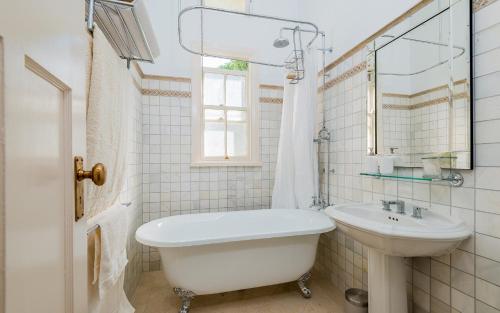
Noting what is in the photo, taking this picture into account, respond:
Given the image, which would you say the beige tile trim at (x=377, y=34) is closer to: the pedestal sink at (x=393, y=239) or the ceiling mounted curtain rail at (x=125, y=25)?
the pedestal sink at (x=393, y=239)

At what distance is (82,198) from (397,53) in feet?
6.30

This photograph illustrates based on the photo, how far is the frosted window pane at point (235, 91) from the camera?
2846mm

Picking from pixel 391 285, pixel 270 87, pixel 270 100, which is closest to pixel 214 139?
pixel 270 100

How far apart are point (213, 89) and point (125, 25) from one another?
1578mm

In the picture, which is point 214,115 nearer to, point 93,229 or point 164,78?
point 164,78

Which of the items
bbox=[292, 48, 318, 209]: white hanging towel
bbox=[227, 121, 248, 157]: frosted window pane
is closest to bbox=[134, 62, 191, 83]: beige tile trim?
bbox=[227, 121, 248, 157]: frosted window pane

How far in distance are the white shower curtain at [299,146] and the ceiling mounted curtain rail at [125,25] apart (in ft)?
4.38

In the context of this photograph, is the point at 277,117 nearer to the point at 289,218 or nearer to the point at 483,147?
the point at 289,218

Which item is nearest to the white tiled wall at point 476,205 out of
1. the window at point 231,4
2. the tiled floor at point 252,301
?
the tiled floor at point 252,301


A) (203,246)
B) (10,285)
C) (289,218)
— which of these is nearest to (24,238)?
(10,285)

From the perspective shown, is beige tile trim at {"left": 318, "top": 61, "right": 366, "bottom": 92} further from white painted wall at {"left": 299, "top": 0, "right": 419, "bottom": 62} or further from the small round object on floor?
the small round object on floor

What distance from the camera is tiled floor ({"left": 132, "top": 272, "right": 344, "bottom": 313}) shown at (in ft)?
6.04

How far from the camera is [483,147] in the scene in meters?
1.12

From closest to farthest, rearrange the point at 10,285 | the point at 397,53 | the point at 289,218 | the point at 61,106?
the point at 10,285, the point at 61,106, the point at 397,53, the point at 289,218
